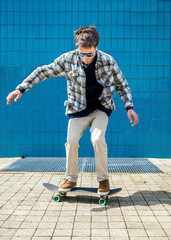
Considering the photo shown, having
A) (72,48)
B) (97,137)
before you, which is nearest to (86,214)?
(97,137)

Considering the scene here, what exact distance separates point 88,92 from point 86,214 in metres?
1.41

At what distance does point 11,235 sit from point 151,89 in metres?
4.92

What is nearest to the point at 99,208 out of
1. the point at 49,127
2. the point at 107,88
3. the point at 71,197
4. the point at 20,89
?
the point at 71,197

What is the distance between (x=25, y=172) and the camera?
488 cm

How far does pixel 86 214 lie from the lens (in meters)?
2.92

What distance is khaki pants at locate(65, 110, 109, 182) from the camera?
3.30m

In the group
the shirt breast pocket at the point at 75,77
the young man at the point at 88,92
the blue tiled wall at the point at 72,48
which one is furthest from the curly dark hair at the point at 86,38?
the blue tiled wall at the point at 72,48

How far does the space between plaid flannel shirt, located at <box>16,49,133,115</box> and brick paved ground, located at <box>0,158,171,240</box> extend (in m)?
1.15

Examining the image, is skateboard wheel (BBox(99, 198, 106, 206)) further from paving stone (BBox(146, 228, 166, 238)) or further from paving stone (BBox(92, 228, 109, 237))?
paving stone (BBox(146, 228, 166, 238))

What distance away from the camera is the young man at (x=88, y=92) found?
3316 millimetres

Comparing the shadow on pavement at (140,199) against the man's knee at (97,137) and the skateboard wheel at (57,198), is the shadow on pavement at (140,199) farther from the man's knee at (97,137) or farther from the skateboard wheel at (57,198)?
the man's knee at (97,137)

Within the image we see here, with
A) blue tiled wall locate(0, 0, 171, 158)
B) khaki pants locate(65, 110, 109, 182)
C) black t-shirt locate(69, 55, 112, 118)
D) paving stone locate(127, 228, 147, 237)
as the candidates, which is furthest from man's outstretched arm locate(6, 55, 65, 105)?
blue tiled wall locate(0, 0, 171, 158)

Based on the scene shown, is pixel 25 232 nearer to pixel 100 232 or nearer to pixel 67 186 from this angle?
pixel 100 232

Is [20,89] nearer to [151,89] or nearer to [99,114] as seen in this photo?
[99,114]
